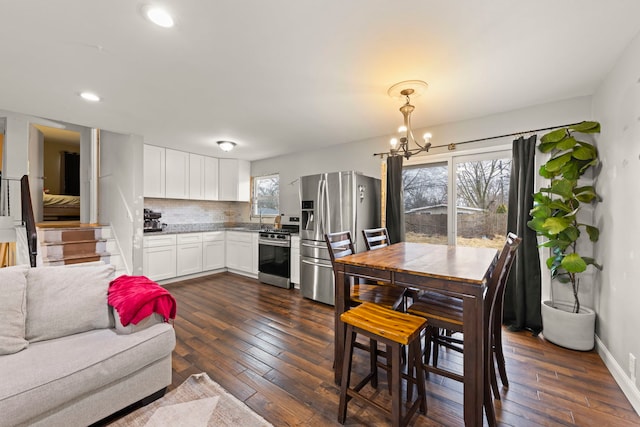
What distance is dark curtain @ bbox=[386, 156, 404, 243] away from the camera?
363cm

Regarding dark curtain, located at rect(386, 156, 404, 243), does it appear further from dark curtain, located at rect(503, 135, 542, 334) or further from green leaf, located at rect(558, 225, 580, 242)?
green leaf, located at rect(558, 225, 580, 242)

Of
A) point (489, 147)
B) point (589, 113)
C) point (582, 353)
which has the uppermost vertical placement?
point (589, 113)

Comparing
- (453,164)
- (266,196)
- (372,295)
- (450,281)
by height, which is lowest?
(372,295)

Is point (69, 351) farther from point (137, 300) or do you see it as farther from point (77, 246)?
point (77, 246)

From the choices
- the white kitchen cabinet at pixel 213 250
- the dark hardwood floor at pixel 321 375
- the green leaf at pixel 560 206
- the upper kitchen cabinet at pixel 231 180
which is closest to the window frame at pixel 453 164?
the green leaf at pixel 560 206

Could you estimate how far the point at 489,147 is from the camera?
122 inches

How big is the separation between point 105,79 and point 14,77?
2.41 feet

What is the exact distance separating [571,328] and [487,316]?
159 centimetres

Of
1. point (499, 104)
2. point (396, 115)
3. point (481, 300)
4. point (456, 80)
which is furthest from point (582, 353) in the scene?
point (396, 115)

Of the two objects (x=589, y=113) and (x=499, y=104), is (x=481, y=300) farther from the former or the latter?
(x=589, y=113)

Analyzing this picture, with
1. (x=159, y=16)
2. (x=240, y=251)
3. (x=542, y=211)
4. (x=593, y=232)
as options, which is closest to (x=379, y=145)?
(x=542, y=211)

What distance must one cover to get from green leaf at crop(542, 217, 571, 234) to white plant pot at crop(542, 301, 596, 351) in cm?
75

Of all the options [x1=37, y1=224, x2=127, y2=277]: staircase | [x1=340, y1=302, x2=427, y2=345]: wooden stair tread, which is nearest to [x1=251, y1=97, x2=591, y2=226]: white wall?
[x1=340, y1=302, x2=427, y2=345]: wooden stair tread

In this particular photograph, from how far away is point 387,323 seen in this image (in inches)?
58.6
